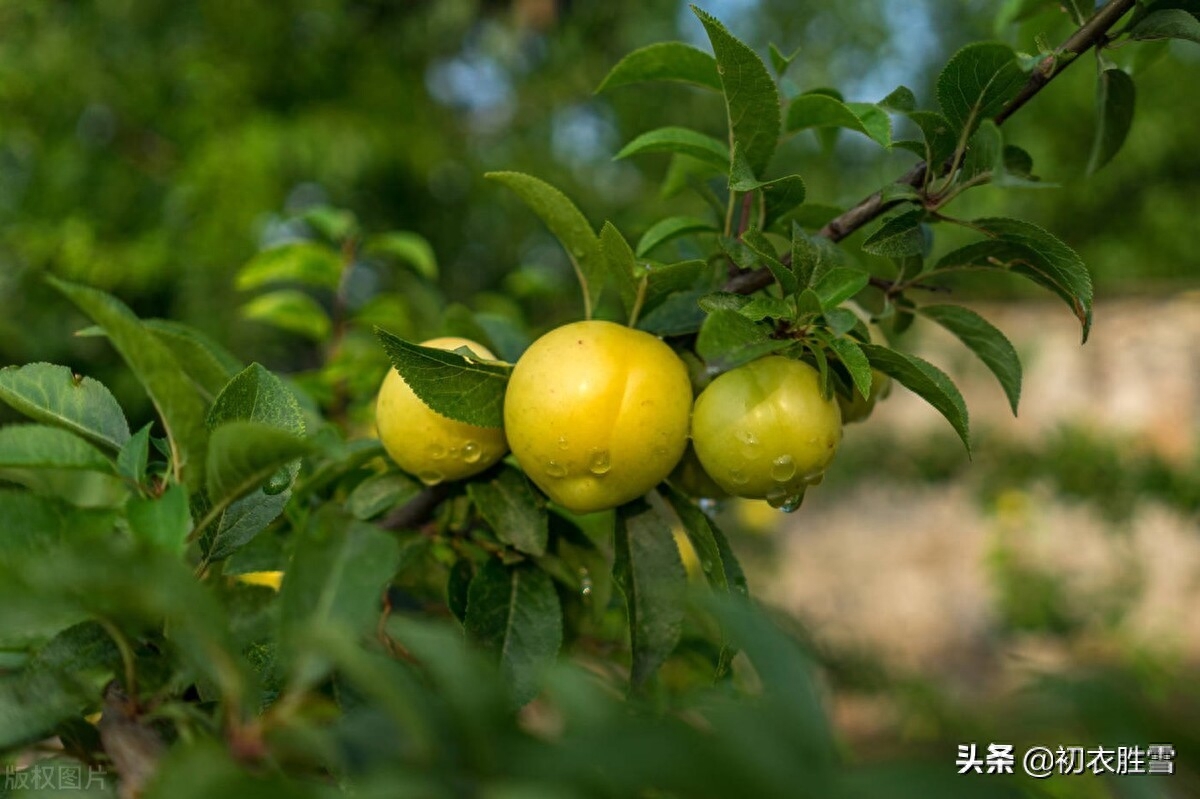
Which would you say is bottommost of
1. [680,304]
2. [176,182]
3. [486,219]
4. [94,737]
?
Result: [94,737]

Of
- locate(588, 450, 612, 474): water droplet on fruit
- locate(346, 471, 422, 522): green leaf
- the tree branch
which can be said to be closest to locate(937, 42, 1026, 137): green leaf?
the tree branch

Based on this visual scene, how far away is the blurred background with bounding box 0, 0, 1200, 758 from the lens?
67.4 inches

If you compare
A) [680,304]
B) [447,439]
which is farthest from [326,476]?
[680,304]

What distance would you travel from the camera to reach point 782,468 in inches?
16.3

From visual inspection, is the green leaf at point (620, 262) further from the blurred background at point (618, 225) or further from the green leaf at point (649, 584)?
the blurred background at point (618, 225)

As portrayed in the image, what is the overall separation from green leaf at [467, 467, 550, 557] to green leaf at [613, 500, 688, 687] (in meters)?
0.04

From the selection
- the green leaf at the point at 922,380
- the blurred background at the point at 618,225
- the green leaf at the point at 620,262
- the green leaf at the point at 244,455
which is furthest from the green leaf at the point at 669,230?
the blurred background at the point at 618,225

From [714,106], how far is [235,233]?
1.65m

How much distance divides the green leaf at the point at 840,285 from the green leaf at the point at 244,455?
0.23m

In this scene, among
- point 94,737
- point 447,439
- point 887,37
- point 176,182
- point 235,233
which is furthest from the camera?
point 887,37

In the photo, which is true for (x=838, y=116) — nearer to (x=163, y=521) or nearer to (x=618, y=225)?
(x=163, y=521)

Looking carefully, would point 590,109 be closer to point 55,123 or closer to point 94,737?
point 55,123

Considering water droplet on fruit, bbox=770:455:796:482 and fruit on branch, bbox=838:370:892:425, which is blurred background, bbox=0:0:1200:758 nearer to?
fruit on branch, bbox=838:370:892:425

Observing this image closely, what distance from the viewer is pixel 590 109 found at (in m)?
2.69
